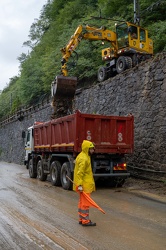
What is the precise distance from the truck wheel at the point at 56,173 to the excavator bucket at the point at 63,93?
4400 mm

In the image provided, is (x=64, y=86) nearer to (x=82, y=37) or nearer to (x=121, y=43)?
(x=82, y=37)

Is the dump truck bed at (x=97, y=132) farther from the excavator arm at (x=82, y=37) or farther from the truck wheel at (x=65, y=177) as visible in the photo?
the excavator arm at (x=82, y=37)

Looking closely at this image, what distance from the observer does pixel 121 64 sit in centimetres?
1916

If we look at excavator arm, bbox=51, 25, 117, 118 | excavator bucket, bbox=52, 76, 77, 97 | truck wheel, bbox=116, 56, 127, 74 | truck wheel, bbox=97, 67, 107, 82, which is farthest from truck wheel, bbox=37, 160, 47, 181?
truck wheel, bbox=97, 67, 107, 82

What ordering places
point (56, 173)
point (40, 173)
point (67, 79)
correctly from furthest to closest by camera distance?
1. point (67, 79)
2. point (40, 173)
3. point (56, 173)

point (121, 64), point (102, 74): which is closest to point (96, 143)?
point (121, 64)

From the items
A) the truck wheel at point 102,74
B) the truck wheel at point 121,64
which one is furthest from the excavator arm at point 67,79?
the truck wheel at point 102,74

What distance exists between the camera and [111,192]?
1137 centimetres

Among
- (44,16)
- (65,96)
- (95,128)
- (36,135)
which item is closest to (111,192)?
(95,128)

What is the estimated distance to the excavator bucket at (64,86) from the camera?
16.1 metres

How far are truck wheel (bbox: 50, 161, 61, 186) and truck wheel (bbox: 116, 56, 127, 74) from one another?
314 inches

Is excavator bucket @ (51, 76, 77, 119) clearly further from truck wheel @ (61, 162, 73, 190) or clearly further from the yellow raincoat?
the yellow raincoat

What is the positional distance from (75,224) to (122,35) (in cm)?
1502

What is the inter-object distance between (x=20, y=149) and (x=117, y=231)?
32.9 m
